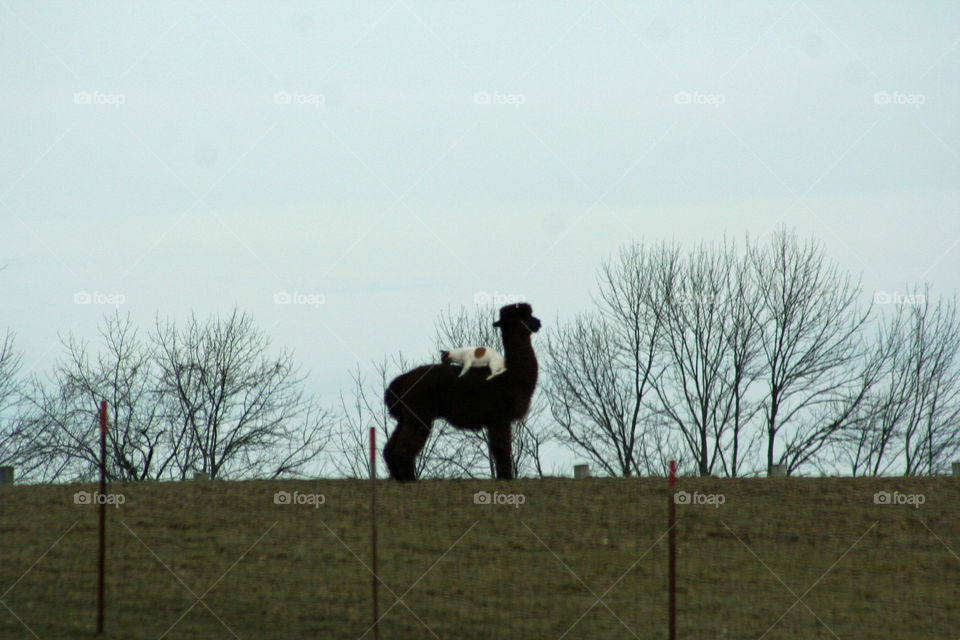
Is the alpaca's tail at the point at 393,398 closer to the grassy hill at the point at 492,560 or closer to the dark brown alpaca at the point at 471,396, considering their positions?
the dark brown alpaca at the point at 471,396

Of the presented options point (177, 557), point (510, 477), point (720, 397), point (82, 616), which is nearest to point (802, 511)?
point (510, 477)

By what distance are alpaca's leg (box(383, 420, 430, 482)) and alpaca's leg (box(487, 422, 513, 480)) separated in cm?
102

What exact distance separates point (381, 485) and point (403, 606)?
5774 mm

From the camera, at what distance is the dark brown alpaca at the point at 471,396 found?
746 inches

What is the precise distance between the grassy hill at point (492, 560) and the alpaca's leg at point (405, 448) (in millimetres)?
261

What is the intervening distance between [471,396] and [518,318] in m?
1.50

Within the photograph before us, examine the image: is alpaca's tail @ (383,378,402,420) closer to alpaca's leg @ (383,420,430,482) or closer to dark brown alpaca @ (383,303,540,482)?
dark brown alpaca @ (383,303,540,482)

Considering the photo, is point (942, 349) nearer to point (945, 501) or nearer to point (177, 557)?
point (945, 501)

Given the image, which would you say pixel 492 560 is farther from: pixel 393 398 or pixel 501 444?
pixel 393 398

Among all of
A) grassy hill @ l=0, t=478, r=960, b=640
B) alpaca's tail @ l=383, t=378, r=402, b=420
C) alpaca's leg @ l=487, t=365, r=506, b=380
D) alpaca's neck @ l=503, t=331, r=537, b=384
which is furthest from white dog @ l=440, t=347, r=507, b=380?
grassy hill @ l=0, t=478, r=960, b=640

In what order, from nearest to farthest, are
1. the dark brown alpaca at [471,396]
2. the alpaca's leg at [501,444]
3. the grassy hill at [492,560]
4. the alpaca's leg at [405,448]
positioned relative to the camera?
1. the grassy hill at [492,560]
2. the dark brown alpaca at [471,396]
3. the alpaca's leg at [501,444]
4. the alpaca's leg at [405,448]

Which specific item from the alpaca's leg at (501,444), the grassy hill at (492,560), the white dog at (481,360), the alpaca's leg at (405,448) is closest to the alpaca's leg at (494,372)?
the white dog at (481,360)

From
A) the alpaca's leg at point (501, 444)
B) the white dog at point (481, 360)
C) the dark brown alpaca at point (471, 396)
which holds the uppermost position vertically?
the white dog at point (481, 360)

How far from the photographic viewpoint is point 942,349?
4347cm
